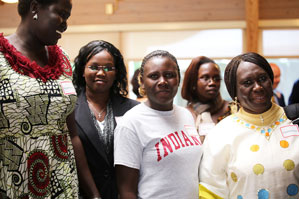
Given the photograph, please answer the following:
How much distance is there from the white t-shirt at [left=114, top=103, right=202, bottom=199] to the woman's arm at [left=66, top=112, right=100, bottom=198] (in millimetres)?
173

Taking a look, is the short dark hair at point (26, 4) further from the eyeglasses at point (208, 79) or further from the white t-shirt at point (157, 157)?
the eyeglasses at point (208, 79)

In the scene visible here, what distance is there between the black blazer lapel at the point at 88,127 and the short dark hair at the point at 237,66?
0.78m

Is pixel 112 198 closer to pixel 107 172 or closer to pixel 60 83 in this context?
pixel 107 172

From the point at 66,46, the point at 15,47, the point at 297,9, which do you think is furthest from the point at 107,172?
the point at 297,9

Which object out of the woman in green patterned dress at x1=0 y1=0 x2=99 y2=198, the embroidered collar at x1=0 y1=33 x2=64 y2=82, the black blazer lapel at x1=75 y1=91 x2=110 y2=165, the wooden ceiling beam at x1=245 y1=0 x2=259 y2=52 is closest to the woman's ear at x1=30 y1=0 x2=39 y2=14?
the woman in green patterned dress at x1=0 y1=0 x2=99 y2=198

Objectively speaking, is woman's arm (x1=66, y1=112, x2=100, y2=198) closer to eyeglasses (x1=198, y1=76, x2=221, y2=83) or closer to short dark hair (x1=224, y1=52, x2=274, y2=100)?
short dark hair (x1=224, y1=52, x2=274, y2=100)

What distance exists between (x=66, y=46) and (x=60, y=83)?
19.1 feet

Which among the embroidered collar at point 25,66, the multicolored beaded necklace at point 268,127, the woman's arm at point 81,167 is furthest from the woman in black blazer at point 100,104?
the multicolored beaded necklace at point 268,127

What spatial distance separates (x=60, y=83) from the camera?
1429 mm

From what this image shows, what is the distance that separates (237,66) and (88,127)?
0.89 m

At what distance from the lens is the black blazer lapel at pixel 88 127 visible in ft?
6.13

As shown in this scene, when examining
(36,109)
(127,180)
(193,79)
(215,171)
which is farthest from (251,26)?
(36,109)

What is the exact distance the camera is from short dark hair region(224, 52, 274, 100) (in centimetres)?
157

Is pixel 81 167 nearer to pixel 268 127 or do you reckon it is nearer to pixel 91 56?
pixel 91 56
